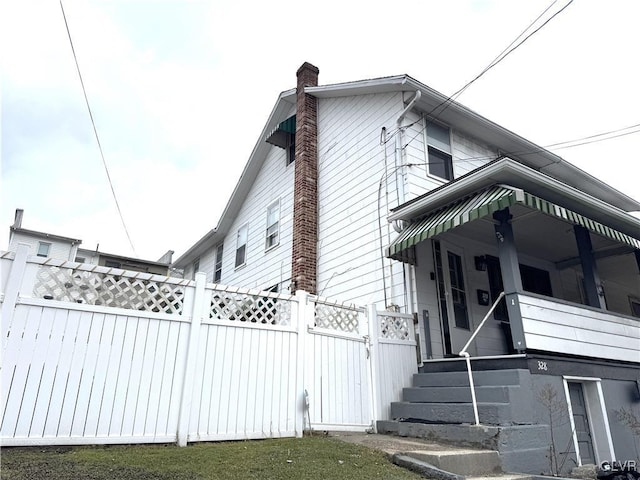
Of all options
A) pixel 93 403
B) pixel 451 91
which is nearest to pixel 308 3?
pixel 451 91

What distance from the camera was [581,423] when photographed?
608 centimetres

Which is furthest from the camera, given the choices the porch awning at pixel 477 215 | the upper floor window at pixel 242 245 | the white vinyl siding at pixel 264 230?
the upper floor window at pixel 242 245

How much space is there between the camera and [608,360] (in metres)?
6.99

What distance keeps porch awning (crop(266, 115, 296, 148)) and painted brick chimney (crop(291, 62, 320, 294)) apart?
0.48 meters

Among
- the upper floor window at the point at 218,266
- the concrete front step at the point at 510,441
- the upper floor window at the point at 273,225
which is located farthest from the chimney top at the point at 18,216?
the concrete front step at the point at 510,441

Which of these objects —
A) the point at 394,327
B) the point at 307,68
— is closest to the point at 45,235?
the point at 307,68

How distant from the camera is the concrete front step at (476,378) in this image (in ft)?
17.7

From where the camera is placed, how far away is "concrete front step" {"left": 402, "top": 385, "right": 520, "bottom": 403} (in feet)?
17.1

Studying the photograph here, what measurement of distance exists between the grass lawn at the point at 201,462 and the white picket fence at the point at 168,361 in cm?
29

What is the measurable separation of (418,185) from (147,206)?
1513cm

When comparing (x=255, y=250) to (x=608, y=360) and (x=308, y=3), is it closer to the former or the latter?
(x=308, y=3)

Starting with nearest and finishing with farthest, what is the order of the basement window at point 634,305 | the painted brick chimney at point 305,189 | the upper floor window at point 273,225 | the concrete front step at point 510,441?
→ 1. the concrete front step at point 510,441
2. the painted brick chimney at point 305,189
3. the upper floor window at point 273,225
4. the basement window at point 634,305

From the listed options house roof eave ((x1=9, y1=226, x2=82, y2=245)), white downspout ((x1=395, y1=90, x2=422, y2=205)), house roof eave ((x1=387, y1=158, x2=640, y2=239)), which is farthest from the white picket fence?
house roof eave ((x1=9, y1=226, x2=82, y2=245))

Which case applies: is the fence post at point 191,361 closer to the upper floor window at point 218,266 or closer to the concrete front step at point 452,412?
the concrete front step at point 452,412
